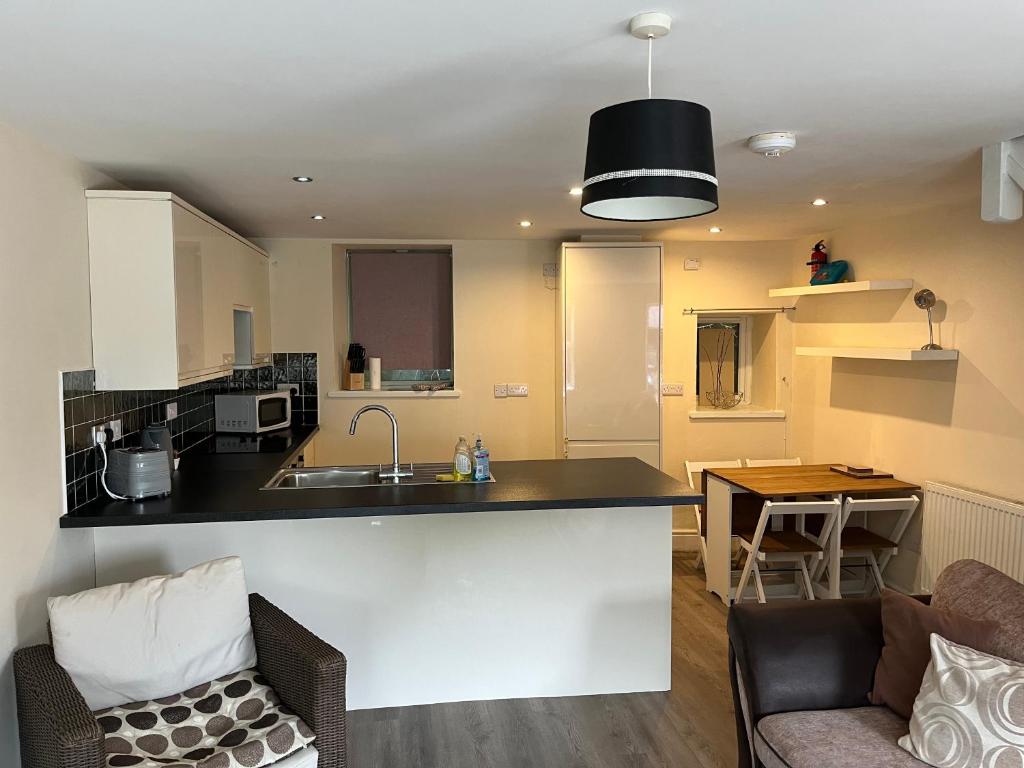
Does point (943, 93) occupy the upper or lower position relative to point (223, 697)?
upper

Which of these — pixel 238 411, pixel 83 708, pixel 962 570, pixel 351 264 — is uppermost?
pixel 351 264

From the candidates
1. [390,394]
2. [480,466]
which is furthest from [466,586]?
[390,394]

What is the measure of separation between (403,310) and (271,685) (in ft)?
11.7

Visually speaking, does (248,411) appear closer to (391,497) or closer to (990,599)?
(391,497)

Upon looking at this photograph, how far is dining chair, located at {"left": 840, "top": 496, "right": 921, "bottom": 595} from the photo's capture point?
415 centimetres

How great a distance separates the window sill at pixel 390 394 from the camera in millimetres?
5383

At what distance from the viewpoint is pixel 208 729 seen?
221 centimetres

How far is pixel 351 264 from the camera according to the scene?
564cm

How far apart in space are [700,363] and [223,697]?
424 cm

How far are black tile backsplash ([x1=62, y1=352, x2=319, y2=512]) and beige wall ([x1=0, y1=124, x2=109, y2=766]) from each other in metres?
0.09

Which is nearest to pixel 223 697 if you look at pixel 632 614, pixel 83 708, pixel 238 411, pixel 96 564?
pixel 83 708

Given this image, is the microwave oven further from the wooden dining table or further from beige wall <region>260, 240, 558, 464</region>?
the wooden dining table

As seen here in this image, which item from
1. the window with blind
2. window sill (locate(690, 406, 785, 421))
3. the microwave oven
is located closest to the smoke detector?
window sill (locate(690, 406, 785, 421))

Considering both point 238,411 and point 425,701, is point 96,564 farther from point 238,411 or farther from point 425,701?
point 238,411
